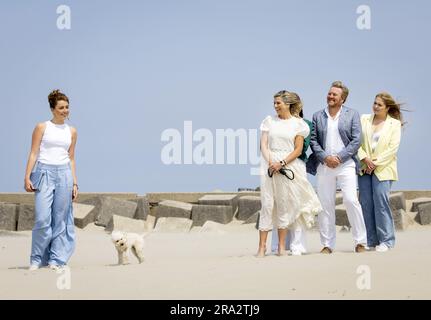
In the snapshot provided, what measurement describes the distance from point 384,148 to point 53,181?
3.68 metres

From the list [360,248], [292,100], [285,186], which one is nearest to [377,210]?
[360,248]

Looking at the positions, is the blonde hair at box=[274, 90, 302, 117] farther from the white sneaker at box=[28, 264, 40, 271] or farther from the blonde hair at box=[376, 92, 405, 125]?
the white sneaker at box=[28, 264, 40, 271]

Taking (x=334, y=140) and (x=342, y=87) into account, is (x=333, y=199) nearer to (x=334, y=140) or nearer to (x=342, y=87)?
(x=334, y=140)

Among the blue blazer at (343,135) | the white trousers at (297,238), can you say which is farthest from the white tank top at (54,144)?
the blue blazer at (343,135)

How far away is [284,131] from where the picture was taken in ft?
28.1

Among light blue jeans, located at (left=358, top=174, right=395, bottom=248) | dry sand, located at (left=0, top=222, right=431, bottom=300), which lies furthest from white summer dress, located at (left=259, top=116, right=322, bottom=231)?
light blue jeans, located at (left=358, top=174, right=395, bottom=248)

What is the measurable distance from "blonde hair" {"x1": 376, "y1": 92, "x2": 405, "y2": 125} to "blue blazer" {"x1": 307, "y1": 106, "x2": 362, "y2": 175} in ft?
1.74

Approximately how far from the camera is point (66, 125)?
324 inches

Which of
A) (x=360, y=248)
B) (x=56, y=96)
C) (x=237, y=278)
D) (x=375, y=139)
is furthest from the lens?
(x=375, y=139)

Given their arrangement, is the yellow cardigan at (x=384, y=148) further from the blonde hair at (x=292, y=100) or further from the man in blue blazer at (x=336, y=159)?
the blonde hair at (x=292, y=100)

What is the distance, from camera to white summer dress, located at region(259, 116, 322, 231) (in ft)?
28.1

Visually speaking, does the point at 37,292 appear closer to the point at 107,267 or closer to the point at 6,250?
the point at 107,267

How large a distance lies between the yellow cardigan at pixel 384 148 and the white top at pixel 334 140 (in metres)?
0.40

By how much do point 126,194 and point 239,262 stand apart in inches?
384
